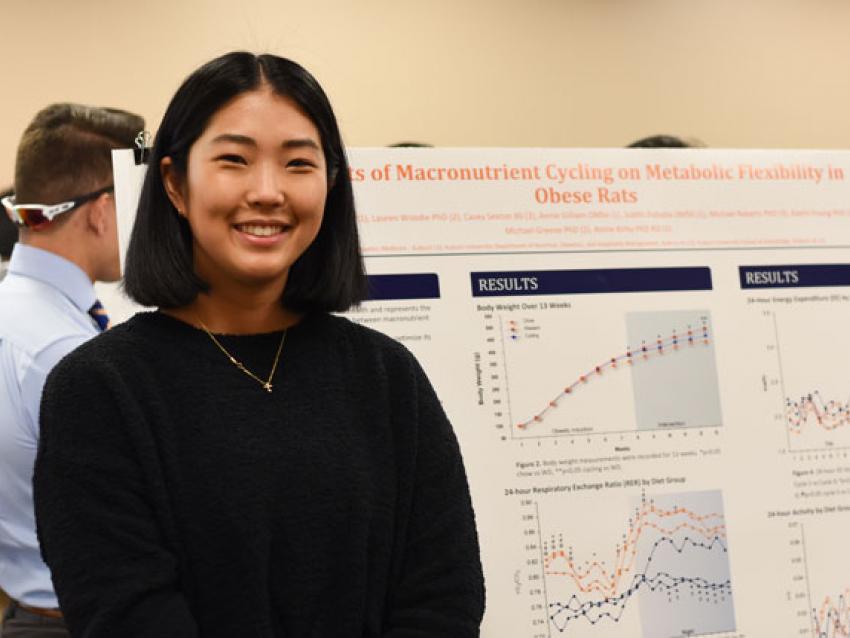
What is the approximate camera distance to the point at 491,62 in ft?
12.1

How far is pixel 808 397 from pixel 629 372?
43 centimetres

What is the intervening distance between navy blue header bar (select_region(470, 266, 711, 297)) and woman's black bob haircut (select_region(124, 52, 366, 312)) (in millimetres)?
768

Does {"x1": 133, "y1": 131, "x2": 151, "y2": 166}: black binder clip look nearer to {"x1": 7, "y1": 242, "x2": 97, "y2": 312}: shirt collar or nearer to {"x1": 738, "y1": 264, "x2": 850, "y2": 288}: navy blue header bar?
{"x1": 7, "y1": 242, "x2": 97, "y2": 312}: shirt collar

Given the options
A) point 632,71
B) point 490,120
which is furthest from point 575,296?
point 632,71

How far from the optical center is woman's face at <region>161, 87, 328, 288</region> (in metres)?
1.22

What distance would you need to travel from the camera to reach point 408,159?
6.79ft

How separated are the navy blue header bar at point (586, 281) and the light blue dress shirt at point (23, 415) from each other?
85 centimetres

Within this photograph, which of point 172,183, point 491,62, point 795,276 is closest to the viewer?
point 172,183

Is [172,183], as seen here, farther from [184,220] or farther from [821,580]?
[821,580]

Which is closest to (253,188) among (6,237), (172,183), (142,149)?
(172,183)

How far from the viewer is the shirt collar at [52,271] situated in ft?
6.99

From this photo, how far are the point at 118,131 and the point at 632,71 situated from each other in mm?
2258

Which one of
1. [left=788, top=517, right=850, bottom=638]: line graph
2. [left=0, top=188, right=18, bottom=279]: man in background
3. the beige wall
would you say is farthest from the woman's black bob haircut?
the beige wall

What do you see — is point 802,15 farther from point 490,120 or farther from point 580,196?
point 580,196
